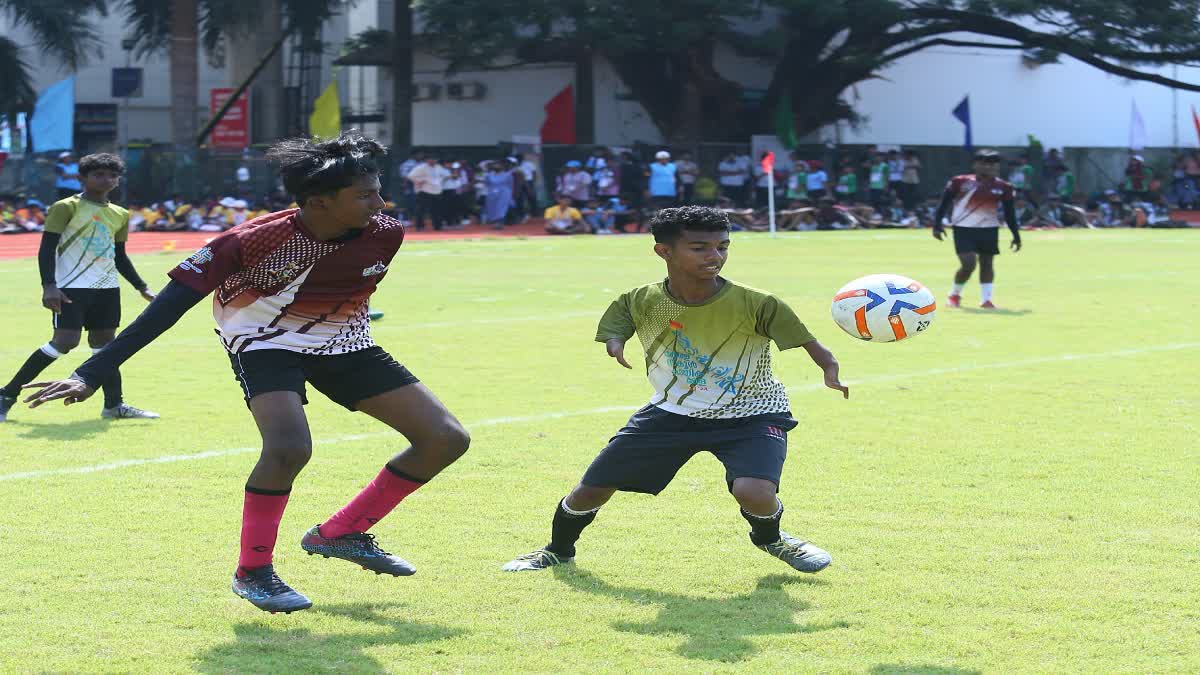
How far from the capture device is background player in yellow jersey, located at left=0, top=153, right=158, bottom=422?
9891 mm

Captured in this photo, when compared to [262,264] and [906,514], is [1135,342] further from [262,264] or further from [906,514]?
[262,264]

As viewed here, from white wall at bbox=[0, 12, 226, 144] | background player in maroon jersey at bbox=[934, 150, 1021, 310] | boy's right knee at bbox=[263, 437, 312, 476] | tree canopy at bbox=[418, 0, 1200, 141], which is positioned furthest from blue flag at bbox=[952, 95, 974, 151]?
boy's right knee at bbox=[263, 437, 312, 476]

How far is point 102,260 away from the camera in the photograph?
10195mm

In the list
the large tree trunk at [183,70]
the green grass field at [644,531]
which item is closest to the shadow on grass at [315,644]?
the green grass field at [644,531]

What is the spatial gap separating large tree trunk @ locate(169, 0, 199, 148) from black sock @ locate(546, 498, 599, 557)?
1354 inches

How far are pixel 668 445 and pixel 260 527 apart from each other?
1569mm

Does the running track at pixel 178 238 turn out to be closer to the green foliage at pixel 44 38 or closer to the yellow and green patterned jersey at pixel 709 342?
the green foliage at pixel 44 38

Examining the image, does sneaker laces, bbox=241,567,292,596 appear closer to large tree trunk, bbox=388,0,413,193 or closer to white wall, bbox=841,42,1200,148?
large tree trunk, bbox=388,0,413,193

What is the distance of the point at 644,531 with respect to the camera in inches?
263

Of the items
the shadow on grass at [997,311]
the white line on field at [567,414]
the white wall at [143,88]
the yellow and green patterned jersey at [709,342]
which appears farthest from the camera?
the white wall at [143,88]

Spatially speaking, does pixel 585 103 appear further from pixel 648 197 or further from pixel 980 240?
pixel 980 240

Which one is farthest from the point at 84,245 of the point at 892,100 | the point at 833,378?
the point at 892,100

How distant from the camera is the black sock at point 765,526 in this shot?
19.3ft

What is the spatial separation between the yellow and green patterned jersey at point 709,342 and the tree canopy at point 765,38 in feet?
106
